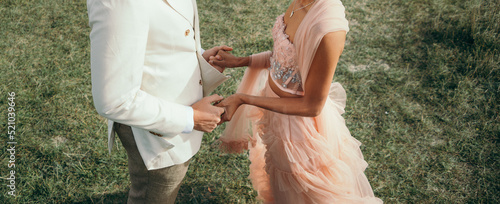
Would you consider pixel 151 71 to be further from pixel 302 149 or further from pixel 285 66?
pixel 302 149

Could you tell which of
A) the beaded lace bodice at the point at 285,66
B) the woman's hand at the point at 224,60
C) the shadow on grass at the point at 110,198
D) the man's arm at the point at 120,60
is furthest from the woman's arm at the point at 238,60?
the shadow on grass at the point at 110,198

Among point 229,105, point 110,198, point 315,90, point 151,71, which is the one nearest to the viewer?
point 151,71

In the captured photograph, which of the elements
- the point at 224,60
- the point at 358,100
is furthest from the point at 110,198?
the point at 358,100

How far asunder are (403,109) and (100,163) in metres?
3.18

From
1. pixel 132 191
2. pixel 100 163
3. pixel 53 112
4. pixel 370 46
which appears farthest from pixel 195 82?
pixel 370 46

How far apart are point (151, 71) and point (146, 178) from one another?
68 cm

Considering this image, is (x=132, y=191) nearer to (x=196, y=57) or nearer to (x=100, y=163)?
(x=196, y=57)

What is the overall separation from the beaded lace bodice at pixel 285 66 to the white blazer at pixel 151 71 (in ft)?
1.12

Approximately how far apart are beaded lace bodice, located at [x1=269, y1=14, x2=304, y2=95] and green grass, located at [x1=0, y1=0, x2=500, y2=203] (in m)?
1.42

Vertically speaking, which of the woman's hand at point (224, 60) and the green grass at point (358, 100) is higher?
the woman's hand at point (224, 60)

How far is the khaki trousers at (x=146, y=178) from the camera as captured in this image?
1.73m

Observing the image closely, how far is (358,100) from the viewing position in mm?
3855

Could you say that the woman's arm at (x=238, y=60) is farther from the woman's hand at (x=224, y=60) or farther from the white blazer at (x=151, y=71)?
the white blazer at (x=151, y=71)

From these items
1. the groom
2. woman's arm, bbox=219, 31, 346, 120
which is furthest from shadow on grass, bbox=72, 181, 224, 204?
woman's arm, bbox=219, 31, 346, 120
